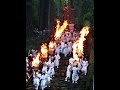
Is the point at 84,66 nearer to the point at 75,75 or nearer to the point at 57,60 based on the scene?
the point at 75,75

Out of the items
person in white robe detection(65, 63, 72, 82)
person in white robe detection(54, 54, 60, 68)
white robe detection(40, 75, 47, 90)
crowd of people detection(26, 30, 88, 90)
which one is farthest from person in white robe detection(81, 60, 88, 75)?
white robe detection(40, 75, 47, 90)

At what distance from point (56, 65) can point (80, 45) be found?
26 centimetres

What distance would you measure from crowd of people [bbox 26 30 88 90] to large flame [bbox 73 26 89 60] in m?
0.03

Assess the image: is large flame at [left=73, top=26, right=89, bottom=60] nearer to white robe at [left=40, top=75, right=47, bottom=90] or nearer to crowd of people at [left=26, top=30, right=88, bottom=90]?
crowd of people at [left=26, top=30, right=88, bottom=90]

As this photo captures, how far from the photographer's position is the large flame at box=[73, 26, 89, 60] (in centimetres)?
262

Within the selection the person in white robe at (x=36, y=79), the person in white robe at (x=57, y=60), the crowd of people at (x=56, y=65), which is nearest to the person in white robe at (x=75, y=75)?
the crowd of people at (x=56, y=65)

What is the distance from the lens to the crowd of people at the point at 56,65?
2.59m

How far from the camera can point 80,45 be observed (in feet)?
8.71

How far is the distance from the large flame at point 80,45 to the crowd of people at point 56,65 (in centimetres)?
3
